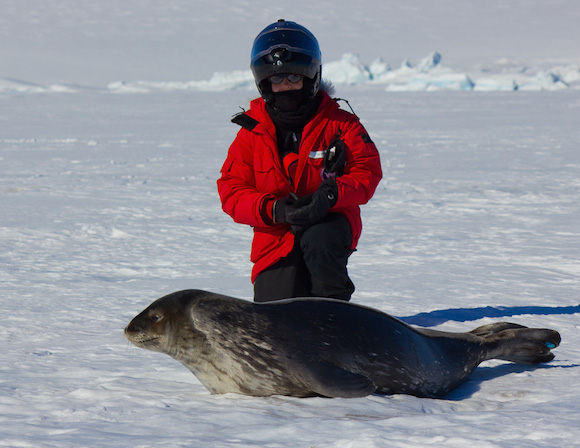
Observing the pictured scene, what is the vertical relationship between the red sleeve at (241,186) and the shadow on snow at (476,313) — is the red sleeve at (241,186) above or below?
above

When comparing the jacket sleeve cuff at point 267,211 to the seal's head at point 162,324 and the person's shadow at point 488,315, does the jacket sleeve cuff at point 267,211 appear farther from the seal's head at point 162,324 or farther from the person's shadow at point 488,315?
the person's shadow at point 488,315

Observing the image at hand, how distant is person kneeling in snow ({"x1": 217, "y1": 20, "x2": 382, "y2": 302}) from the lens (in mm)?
2662

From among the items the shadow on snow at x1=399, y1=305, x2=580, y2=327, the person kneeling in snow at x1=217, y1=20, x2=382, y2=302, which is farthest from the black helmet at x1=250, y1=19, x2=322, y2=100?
the shadow on snow at x1=399, y1=305, x2=580, y2=327

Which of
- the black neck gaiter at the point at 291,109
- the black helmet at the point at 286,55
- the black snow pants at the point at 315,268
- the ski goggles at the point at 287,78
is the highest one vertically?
the black helmet at the point at 286,55

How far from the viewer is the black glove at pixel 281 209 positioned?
2.56 metres

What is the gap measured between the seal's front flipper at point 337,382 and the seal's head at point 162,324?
16.1 inches

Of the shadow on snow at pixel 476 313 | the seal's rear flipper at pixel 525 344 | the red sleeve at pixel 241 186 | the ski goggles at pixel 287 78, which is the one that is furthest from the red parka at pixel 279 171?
the seal's rear flipper at pixel 525 344

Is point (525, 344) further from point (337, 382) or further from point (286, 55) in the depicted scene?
point (286, 55)

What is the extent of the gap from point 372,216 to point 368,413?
434 cm

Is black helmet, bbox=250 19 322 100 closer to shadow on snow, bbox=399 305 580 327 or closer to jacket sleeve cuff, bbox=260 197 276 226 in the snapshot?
jacket sleeve cuff, bbox=260 197 276 226

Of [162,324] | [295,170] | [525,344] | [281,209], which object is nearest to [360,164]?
[295,170]

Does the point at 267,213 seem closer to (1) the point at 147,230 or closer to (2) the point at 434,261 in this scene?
(2) the point at 434,261

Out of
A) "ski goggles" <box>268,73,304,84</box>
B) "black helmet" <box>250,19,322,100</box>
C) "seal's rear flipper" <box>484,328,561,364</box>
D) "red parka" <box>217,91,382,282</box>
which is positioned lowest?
"seal's rear flipper" <box>484,328,561,364</box>

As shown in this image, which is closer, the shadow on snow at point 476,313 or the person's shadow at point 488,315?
the person's shadow at point 488,315
